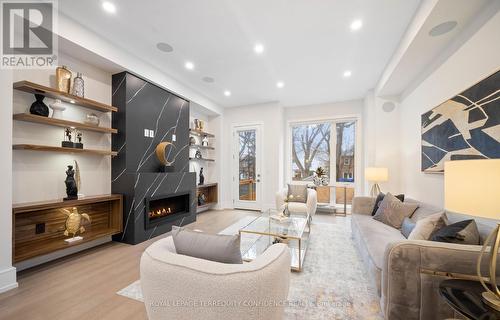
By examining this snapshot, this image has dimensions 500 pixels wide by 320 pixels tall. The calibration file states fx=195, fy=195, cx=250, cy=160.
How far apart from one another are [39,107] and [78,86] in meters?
0.53

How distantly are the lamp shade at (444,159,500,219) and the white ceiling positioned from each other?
2.04 m

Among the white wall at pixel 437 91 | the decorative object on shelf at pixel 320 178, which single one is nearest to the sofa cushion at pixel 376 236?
the white wall at pixel 437 91

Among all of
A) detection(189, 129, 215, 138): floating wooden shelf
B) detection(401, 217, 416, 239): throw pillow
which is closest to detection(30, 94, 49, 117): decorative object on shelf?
detection(189, 129, 215, 138): floating wooden shelf

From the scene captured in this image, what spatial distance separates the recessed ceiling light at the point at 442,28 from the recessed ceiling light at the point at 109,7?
355 cm

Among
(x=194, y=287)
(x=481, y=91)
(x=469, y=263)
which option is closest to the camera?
(x=194, y=287)

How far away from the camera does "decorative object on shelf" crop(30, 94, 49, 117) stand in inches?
89.7

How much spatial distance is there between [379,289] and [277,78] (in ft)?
11.9

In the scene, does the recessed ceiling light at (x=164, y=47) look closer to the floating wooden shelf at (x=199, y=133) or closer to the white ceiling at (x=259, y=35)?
the white ceiling at (x=259, y=35)

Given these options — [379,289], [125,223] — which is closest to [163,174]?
[125,223]

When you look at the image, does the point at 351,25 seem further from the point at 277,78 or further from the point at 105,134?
the point at 105,134

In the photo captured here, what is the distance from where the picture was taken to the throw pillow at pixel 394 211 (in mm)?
2467

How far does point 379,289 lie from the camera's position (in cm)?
158

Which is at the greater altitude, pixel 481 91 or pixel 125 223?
pixel 481 91

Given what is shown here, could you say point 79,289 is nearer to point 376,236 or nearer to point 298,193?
point 376,236
